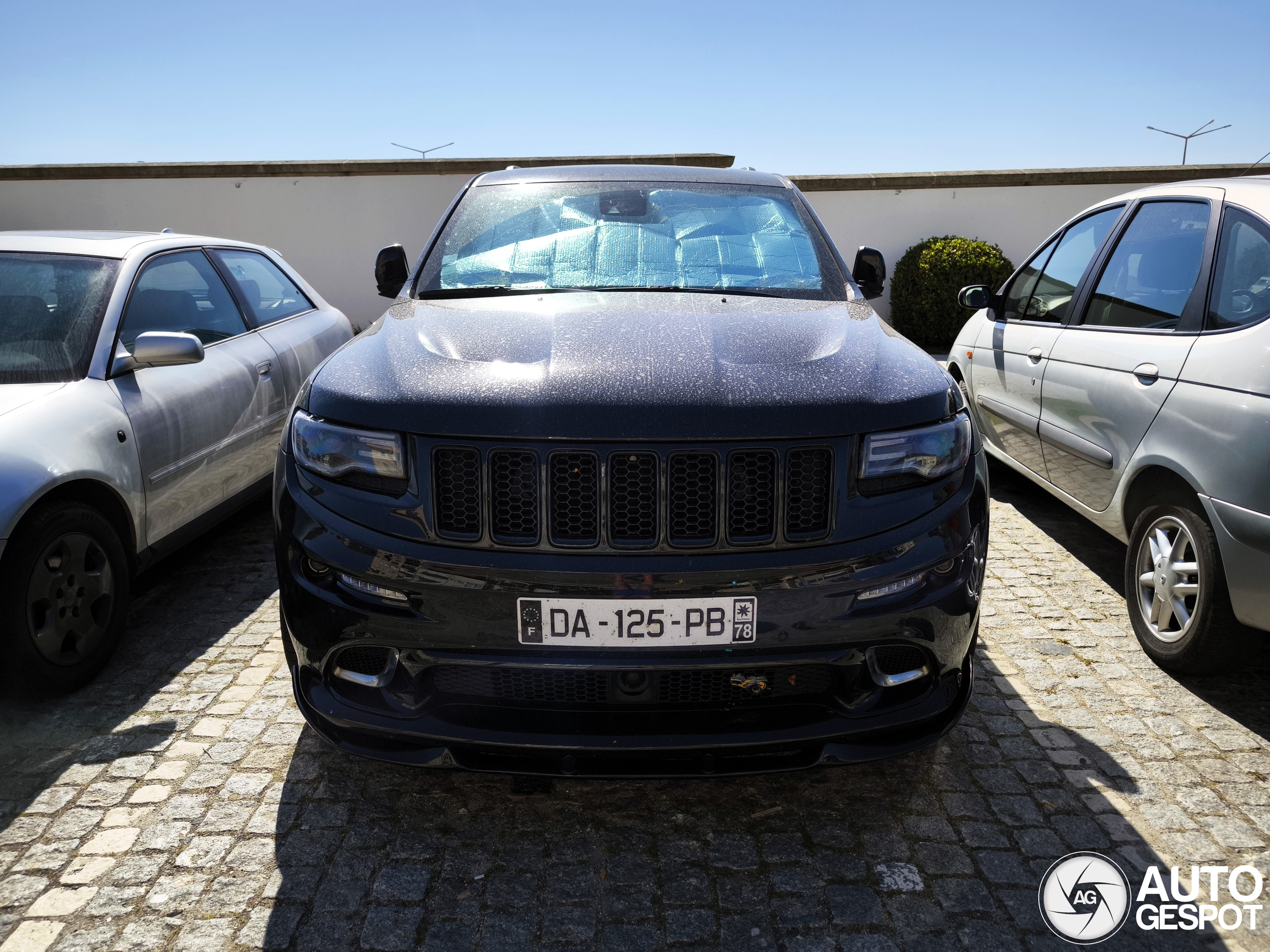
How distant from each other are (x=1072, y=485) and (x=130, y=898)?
4129 millimetres

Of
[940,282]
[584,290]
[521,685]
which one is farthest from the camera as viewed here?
[940,282]

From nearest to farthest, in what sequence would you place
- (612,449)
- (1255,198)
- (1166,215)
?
1. (612,449)
2. (1255,198)
3. (1166,215)

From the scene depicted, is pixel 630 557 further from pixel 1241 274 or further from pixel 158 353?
pixel 1241 274

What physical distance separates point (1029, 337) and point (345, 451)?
3921 mm

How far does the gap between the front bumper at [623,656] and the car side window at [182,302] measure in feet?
7.38

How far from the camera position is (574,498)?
231cm

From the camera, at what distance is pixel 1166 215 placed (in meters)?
4.16

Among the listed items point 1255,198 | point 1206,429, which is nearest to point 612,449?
point 1206,429

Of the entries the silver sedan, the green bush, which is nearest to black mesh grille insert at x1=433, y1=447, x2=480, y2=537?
the silver sedan

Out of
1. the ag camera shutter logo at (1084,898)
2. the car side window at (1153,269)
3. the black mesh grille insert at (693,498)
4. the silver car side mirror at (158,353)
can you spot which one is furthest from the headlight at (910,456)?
the silver car side mirror at (158,353)

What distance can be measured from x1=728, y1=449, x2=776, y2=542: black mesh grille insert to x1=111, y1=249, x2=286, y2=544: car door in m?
2.72

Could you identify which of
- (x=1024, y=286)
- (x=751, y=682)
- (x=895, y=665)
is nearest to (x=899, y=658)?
(x=895, y=665)

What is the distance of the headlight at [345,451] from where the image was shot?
239 centimetres

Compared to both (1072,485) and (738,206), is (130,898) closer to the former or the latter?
(738,206)
